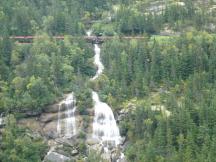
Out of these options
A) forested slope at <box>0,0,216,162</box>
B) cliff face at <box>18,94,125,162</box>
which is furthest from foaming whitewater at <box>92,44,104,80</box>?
cliff face at <box>18,94,125,162</box>

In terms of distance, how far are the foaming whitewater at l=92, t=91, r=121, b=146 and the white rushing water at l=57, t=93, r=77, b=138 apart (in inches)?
141

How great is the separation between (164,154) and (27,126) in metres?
24.3

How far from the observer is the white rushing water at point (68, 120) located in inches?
4299

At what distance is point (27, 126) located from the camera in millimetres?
109688

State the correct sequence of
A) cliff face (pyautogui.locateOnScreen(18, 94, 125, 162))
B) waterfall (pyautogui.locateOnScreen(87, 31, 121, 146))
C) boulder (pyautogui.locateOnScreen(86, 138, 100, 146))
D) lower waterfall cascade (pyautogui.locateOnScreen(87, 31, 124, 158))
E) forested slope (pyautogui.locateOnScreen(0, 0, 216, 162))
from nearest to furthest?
forested slope (pyautogui.locateOnScreen(0, 0, 216, 162)) → cliff face (pyautogui.locateOnScreen(18, 94, 125, 162)) → boulder (pyautogui.locateOnScreen(86, 138, 100, 146)) → lower waterfall cascade (pyautogui.locateOnScreen(87, 31, 124, 158)) → waterfall (pyautogui.locateOnScreen(87, 31, 121, 146))

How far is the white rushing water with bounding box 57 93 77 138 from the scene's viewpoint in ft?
358

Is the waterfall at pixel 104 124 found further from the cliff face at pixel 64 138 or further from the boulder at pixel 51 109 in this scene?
the boulder at pixel 51 109

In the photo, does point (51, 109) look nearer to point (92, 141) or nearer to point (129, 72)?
point (92, 141)

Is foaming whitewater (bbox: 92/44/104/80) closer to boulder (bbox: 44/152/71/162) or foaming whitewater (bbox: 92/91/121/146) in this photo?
foaming whitewater (bbox: 92/91/121/146)

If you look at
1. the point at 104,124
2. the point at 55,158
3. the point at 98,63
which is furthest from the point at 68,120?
the point at 98,63

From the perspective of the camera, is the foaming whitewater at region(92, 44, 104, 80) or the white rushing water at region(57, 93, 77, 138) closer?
the white rushing water at region(57, 93, 77, 138)

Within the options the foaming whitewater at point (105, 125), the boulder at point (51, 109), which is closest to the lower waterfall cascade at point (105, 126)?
the foaming whitewater at point (105, 125)

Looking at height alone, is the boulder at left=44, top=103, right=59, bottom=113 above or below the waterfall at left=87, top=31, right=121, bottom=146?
above

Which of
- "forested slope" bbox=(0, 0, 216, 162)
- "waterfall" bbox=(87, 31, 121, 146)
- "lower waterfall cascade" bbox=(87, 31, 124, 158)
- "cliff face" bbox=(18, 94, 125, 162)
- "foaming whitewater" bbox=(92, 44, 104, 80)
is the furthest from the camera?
"foaming whitewater" bbox=(92, 44, 104, 80)
